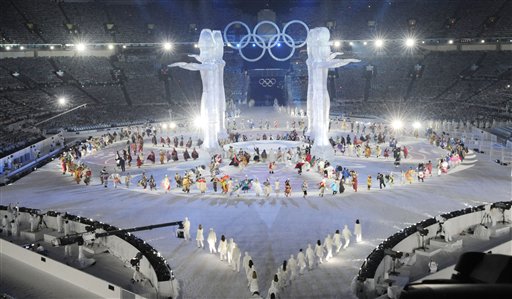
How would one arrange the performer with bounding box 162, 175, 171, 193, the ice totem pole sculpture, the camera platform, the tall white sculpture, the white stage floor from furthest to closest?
the ice totem pole sculpture < the tall white sculpture < the performer with bounding box 162, 175, 171, 193 < the camera platform < the white stage floor

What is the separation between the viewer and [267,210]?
22625mm

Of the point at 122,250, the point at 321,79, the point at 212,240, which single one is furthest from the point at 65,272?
the point at 321,79

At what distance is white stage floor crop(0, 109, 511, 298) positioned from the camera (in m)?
15.2

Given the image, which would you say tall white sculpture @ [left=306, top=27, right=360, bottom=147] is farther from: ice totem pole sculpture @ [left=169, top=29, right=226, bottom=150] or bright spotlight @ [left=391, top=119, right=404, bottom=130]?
bright spotlight @ [left=391, top=119, right=404, bottom=130]

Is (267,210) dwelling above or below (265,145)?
below

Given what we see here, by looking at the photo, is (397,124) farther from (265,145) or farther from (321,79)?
(321,79)

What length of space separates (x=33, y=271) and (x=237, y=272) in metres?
6.20

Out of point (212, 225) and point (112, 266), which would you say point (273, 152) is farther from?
point (112, 266)

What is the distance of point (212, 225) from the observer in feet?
67.2

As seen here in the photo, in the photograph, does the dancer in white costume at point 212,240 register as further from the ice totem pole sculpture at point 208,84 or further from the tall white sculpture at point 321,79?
the tall white sculpture at point 321,79

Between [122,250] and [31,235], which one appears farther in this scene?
[31,235]

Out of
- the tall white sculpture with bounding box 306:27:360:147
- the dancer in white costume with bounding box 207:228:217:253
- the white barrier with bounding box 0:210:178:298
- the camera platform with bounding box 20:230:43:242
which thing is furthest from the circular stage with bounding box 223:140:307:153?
the camera platform with bounding box 20:230:43:242

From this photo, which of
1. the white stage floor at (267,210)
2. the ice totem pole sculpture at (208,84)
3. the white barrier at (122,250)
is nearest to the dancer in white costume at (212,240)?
the white stage floor at (267,210)

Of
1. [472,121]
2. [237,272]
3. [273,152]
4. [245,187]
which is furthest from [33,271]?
[472,121]
